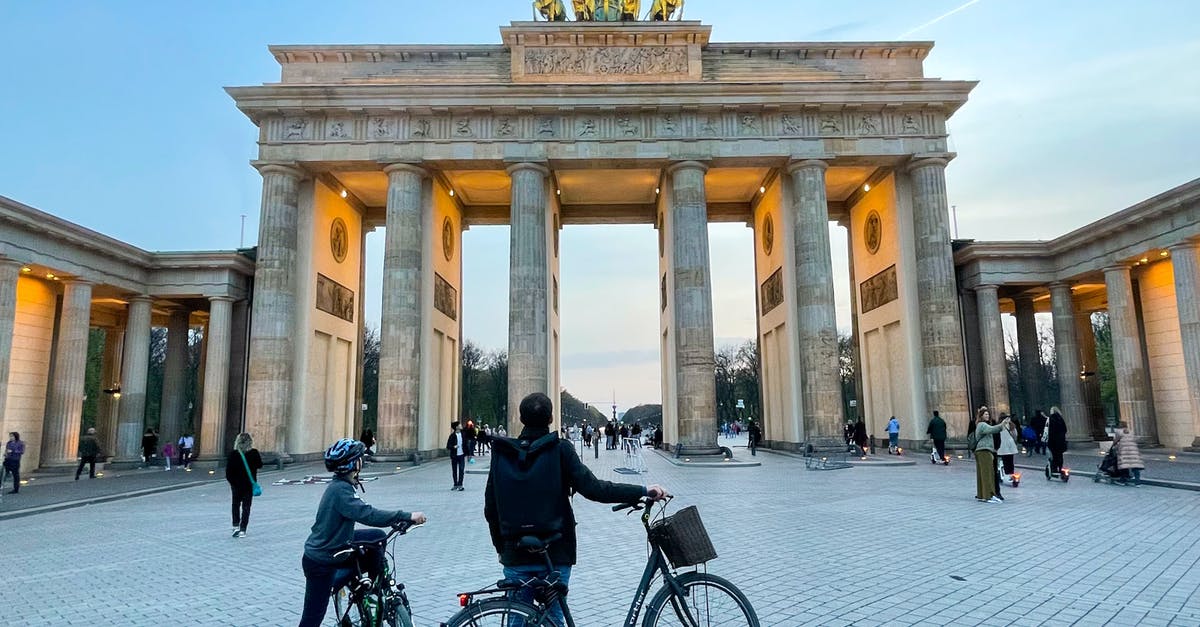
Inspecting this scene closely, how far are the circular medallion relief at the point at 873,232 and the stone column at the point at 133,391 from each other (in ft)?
106

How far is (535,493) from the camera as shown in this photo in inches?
130

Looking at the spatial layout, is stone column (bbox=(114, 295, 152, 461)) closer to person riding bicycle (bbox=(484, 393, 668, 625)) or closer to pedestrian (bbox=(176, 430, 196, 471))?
pedestrian (bbox=(176, 430, 196, 471))

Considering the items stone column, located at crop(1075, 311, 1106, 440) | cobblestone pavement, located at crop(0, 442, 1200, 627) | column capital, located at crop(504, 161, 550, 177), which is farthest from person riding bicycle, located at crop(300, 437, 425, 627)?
stone column, located at crop(1075, 311, 1106, 440)

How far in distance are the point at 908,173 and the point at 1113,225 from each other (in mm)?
7537

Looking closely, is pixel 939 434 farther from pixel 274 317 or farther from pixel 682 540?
pixel 274 317

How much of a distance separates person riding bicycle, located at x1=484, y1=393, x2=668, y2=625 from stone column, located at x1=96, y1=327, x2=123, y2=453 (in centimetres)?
3377

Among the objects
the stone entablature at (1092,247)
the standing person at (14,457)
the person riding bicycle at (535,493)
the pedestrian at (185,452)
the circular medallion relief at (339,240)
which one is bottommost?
the pedestrian at (185,452)

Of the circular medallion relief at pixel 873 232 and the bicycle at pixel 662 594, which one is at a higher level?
the circular medallion relief at pixel 873 232

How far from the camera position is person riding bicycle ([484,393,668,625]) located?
130 inches

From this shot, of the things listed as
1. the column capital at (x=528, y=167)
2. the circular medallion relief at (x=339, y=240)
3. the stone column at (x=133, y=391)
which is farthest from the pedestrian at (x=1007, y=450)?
the stone column at (x=133, y=391)

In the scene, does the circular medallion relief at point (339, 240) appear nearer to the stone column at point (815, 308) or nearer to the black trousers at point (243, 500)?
the stone column at point (815, 308)

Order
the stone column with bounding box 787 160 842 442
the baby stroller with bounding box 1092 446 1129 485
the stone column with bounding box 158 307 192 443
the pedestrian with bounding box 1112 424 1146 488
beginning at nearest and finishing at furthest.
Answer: the pedestrian with bounding box 1112 424 1146 488
the baby stroller with bounding box 1092 446 1129 485
the stone column with bounding box 787 160 842 442
the stone column with bounding box 158 307 192 443

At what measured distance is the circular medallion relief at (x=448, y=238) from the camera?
31.3 meters

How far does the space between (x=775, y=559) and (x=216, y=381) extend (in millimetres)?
26112
